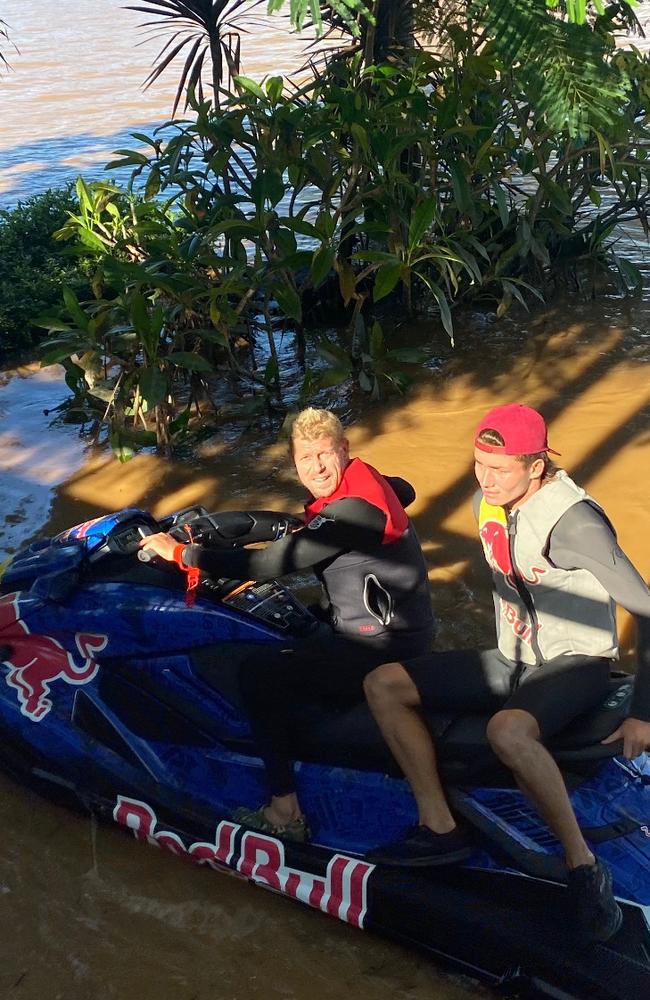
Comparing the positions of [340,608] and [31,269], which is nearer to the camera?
[340,608]

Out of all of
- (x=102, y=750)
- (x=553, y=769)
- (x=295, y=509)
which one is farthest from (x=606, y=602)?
(x=295, y=509)

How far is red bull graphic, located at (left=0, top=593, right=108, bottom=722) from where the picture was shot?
316cm

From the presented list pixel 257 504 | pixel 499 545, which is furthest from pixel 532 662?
pixel 257 504

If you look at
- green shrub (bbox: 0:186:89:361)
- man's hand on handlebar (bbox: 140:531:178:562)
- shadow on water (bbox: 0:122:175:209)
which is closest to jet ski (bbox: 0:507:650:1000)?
man's hand on handlebar (bbox: 140:531:178:562)

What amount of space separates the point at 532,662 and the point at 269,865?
945 mm

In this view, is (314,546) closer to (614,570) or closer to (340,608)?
(340,608)

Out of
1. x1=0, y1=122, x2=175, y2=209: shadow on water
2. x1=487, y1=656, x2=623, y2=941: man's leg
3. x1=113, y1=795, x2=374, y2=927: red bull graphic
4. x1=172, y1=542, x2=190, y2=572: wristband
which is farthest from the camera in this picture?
x1=0, y1=122, x2=175, y2=209: shadow on water

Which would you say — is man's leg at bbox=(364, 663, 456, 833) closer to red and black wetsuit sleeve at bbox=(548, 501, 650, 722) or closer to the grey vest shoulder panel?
the grey vest shoulder panel

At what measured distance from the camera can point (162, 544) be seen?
2.91 meters

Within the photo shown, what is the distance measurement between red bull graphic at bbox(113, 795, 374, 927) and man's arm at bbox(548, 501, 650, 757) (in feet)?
2.68

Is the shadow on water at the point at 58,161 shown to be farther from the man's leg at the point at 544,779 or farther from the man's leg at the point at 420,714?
the man's leg at the point at 544,779

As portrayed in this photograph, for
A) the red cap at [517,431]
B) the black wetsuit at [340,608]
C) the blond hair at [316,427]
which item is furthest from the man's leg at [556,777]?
the blond hair at [316,427]

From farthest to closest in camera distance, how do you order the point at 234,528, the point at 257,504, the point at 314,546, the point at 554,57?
the point at 257,504 → the point at 554,57 → the point at 234,528 → the point at 314,546

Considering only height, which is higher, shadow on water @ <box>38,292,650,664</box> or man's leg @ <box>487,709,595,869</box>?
man's leg @ <box>487,709,595,869</box>
